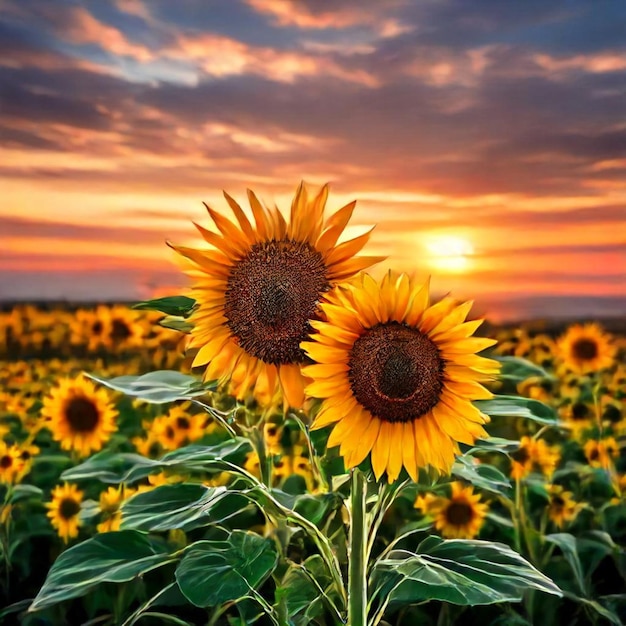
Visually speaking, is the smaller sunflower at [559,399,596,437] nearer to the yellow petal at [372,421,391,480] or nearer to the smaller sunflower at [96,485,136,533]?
the smaller sunflower at [96,485,136,533]

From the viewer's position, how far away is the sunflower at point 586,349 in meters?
1.97

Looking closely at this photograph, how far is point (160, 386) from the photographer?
968mm

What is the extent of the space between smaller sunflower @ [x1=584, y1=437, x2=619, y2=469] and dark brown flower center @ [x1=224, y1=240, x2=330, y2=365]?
1121 millimetres

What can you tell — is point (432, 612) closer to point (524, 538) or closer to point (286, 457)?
point (524, 538)

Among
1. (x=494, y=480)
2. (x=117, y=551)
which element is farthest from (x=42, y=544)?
(x=494, y=480)

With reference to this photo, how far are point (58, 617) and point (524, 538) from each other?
0.78 metres

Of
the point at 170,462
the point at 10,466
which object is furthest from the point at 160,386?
the point at 10,466

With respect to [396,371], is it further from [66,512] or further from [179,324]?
[66,512]

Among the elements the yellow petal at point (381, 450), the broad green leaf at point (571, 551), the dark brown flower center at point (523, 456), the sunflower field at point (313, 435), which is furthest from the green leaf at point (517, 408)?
the dark brown flower center at point (523, 456)

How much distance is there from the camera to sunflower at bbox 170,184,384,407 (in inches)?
32.4

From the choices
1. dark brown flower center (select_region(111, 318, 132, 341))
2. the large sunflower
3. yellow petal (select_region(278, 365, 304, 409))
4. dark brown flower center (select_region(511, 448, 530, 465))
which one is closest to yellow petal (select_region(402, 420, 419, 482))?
the large sunflower

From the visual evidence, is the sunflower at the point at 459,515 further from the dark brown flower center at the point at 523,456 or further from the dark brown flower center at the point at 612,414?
the dark brown flower center at the point at 612,414

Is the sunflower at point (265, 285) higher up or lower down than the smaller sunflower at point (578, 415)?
higher up

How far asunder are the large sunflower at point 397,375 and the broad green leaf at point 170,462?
A: 0.53ft
